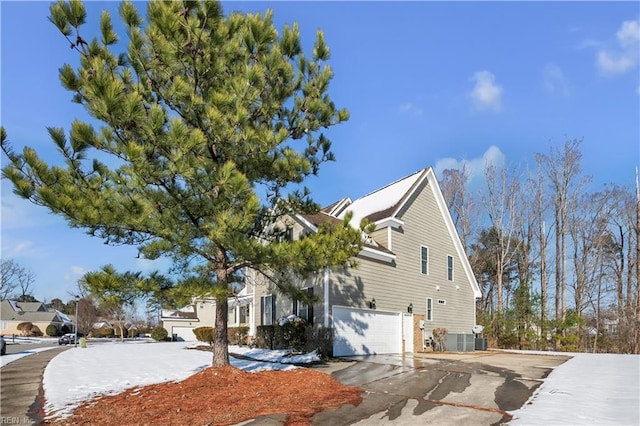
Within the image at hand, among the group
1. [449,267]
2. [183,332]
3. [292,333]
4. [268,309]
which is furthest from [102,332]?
[449,267]

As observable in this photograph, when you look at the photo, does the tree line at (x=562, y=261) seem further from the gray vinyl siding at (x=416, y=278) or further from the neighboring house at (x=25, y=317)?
the neighboring house at (x=25, y=317)

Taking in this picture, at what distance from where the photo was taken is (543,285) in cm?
2947

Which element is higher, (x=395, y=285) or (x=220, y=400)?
(x=395, y=285)

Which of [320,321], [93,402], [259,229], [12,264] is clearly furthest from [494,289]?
[12,264]

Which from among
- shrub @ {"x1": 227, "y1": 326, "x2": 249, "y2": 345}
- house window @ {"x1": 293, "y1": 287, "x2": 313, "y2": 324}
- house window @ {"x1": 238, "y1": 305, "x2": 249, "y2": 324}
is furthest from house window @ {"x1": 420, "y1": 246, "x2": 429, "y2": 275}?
house window @ {"x1": 238, "y1": 305, "x2": 249, "y2": 324}

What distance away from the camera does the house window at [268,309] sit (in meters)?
20.1

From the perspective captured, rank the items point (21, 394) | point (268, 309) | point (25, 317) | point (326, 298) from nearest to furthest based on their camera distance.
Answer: point (21, 394), point (326, 298), point (268, 309), point (25, 317)

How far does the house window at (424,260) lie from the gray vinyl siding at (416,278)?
0.22m

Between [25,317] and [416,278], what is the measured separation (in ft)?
205

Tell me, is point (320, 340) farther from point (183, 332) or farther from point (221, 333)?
point (183, 332)

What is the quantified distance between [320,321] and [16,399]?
31.6 ft

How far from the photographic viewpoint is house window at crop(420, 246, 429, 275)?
2141cm

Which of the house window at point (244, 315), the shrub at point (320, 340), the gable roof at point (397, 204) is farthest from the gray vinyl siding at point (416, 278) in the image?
the house window at point (244, 315)

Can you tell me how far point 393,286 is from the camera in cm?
1925
